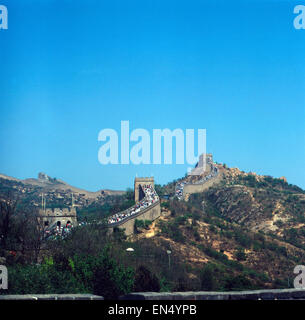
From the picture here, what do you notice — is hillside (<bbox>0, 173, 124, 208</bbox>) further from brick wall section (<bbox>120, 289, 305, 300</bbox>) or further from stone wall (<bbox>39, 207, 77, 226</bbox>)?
brick wall section (<bbox>120, 289, 305, 300</bbox>)

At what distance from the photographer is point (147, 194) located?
74938 mm

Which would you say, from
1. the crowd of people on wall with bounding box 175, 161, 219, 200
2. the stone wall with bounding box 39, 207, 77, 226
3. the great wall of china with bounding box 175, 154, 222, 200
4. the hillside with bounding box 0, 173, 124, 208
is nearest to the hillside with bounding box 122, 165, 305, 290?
the great wall of china with bounding box 175, 154, 222, 200

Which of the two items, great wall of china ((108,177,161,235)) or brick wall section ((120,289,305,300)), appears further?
great wall of china ((108,177,161,235))

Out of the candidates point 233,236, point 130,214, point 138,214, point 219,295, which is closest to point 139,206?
point 130,214

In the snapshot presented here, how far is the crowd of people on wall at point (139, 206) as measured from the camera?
6406 cm

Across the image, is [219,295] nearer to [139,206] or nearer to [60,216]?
[60,216]

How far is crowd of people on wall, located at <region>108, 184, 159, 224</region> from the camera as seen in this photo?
210 feet

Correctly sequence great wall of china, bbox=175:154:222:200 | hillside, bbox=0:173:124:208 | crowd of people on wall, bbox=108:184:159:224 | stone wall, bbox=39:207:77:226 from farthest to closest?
hillside, bbox=0:173:124:208 → great wall of china, bbox=175:154:222:200 → crowd of people on wall, bbox=108:184:159:224 → stone wall, bbox=39:207:77:226

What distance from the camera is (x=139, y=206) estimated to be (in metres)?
68.8
